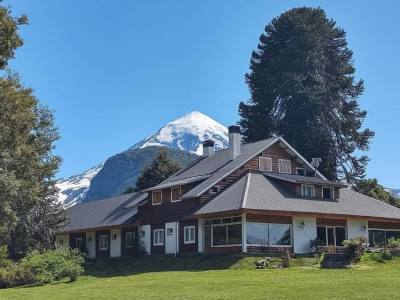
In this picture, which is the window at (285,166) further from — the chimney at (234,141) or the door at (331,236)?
the door at (331,236)

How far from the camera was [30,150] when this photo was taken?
27656 mm

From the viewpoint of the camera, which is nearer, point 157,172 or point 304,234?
point 304,234

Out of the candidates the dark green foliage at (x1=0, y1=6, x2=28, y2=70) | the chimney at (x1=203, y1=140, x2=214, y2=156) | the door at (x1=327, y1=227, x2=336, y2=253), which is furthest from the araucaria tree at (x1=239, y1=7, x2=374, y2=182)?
the dark green foliage at (x1=0, y1=6, x2=28, y2=70)

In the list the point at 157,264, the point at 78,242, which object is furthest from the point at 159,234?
the point at 78,242

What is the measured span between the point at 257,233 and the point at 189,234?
19.8 ft

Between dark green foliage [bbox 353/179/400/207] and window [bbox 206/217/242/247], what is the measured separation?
23487 mm

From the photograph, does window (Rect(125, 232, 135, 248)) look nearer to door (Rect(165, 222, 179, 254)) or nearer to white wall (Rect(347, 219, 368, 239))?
door (Rect(165, 222, 179, 254))

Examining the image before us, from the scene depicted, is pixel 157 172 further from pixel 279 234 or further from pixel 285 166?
pixel 279 234

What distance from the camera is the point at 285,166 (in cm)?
4497

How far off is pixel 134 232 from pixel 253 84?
2877 cm

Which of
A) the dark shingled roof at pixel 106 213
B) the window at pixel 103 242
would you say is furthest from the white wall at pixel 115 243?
the dark shingled roof at pixel 106 213

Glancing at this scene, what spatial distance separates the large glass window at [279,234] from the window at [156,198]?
1031 centimetres

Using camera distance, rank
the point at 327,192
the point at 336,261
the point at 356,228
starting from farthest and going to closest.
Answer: the point at 327,192 < the point at 356,228 < the point at 336,261

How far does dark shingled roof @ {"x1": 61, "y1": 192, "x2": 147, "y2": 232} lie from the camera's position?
47.5 meters
